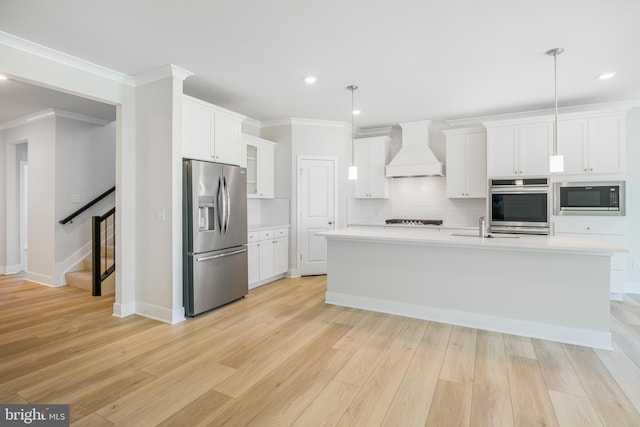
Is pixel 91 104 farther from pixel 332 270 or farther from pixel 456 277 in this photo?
pixel 456 277

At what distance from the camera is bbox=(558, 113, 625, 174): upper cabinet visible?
4246 millimetres

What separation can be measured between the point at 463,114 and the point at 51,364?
5.82m

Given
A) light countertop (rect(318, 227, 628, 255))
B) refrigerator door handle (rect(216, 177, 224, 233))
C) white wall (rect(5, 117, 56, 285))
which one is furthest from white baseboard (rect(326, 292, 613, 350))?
white wall (rect(5, 117, 56, 285))

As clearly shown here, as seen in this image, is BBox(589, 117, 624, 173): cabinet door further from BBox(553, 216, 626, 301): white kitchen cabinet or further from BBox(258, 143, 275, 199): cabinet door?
BBox(258, 143, 275, 199): cabinet door

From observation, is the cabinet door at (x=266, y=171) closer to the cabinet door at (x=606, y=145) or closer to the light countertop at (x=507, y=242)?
the light countertop at (x=507, y=242)

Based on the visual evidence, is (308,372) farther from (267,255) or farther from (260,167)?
(260,167)

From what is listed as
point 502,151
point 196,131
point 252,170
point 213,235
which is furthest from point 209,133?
point 502,151

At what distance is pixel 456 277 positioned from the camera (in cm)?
339

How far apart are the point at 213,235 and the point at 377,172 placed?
10.5 ft

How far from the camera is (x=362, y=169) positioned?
5867mm

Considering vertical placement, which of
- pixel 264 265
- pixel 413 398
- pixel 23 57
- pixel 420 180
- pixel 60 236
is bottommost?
pixel 413 398

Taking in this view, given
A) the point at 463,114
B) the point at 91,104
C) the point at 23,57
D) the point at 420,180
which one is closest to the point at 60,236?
the point at 91,104

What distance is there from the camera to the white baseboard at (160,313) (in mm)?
3432

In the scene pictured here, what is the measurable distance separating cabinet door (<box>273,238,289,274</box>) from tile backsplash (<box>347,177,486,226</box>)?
1.35 metres
